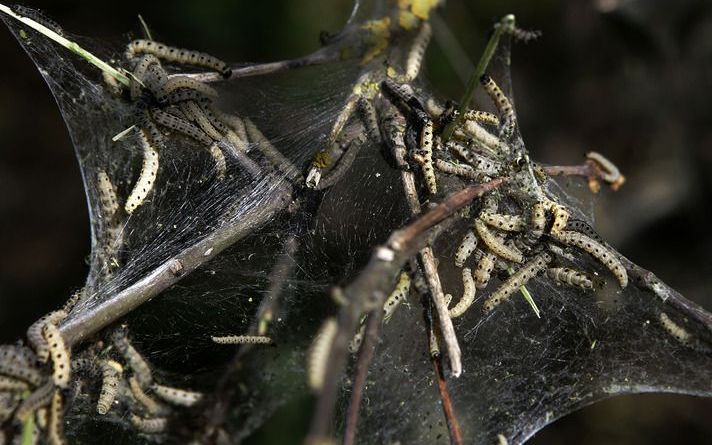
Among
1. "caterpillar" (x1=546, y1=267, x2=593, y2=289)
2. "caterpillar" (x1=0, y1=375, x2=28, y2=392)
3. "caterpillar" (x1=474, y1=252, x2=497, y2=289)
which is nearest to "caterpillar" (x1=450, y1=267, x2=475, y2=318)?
"caterpillar" (x1=474, y1=252, x2=497, y2=289)

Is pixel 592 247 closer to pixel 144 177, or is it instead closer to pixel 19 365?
pixel 144 177

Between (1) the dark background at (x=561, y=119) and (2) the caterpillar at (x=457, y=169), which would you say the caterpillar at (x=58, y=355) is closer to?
(2) the caterpillar at (x=457, y=169)

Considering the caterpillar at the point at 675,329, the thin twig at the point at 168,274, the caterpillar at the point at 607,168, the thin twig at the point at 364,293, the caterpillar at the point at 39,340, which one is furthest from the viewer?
the caterpillar at the point at 607,168

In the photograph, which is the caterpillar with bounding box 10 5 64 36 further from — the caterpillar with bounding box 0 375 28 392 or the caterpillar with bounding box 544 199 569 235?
the caterpillar with bounding box 544 199 569 235

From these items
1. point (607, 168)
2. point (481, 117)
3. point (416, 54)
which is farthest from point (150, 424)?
point (607, 168)

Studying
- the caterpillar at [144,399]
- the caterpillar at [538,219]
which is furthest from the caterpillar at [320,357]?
the caterpillar at [144,399]
